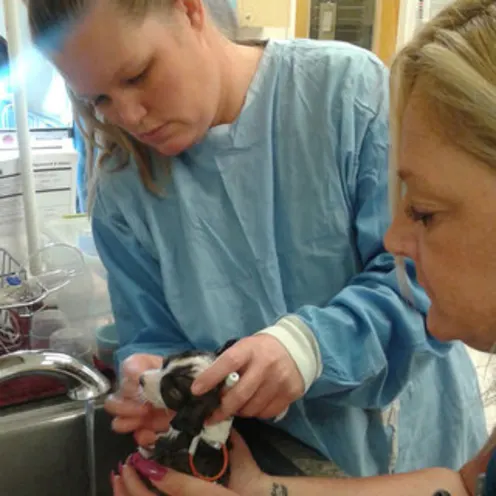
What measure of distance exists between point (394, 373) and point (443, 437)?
200 mm

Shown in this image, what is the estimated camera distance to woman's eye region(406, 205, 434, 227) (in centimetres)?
60

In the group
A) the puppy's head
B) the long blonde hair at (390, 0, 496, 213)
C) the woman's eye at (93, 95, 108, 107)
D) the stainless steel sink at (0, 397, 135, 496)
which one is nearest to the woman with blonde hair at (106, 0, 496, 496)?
the long blonde hair at (390, 0, 496, 213)

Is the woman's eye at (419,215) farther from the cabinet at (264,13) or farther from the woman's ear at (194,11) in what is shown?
the cabinet at (264,13)

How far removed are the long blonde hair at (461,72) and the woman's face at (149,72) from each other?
11.9 inches

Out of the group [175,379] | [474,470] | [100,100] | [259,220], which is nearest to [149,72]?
[100,100]

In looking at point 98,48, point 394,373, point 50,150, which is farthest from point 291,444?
point 50,150

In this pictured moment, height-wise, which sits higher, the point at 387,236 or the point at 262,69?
the point at 262,69

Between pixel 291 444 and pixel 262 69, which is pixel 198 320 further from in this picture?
pixel 262 69

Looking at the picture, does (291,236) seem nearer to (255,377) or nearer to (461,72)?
(255,377)

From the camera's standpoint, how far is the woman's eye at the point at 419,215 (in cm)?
60

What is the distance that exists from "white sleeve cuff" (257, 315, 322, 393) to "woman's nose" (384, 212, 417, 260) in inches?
6.1

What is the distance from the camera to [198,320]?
89 cm

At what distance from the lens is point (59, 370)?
0.88 m

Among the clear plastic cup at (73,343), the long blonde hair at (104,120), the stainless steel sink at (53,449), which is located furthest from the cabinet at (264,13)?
the stainless steel sink at (53,449)
